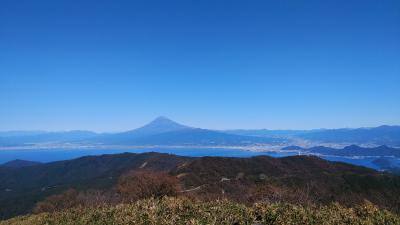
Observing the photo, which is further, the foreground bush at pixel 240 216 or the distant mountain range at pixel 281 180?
the distant mountain range at pixel 281 180

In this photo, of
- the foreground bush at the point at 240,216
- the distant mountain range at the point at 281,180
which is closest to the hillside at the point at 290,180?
the distant mountain range at the point at 281,180

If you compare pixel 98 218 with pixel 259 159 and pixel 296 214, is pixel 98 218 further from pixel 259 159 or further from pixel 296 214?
pixel 259 159

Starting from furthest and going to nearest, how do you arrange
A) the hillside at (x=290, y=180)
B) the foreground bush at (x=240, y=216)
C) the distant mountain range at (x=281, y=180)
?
the distant mountain range at (x=281, y=180) → the hillside at (x=290, y=180) → the foreground bush at (x=240, y=216)

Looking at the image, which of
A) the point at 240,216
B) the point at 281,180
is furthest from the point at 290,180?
the point at 240,216

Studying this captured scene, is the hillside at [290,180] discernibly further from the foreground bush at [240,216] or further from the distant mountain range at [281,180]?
the foreground bush at [240,216]

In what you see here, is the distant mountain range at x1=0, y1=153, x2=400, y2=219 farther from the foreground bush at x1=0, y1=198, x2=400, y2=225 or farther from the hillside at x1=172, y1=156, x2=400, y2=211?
the foreground bush at x1=0, y1=198, x2=400, y2=225

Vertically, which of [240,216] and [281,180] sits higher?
[240,216]

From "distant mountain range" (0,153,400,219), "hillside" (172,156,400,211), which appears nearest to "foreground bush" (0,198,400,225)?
"distant mountain range" (0,153,400,219)

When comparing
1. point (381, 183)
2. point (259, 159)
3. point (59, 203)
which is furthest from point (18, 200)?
point (381, 183)

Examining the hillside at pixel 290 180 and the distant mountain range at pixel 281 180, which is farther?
the distant mountain range at pixel 281 180

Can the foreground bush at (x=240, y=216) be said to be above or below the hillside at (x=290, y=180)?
above

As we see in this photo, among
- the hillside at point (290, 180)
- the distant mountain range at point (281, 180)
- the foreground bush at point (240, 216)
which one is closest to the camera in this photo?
the foreground bush at point (240, 216)

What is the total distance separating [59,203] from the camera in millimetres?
74562

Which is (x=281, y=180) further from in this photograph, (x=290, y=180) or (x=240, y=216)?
(x=240, y=216)
